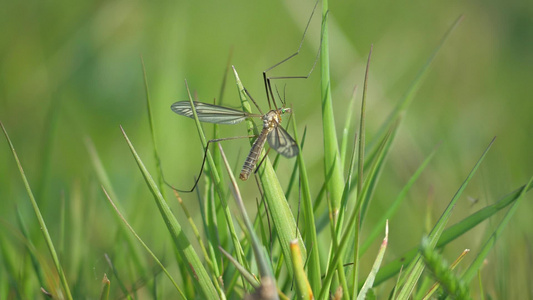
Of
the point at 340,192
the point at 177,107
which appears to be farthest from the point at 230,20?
the point at 340,192

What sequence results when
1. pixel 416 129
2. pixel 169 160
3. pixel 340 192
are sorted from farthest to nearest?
pixel 416 129 < pixel 169 160 < pixel 340 192

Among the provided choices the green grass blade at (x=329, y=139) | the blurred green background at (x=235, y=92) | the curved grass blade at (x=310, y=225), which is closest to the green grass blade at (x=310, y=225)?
the curved grass blade at (x=310, y=225)

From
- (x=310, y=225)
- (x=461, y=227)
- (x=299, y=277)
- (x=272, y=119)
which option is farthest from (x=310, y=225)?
(x=272, y=119)

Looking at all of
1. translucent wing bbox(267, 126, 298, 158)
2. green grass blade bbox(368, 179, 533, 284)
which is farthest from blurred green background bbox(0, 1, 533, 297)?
translucent wing bbox(267, 126, 298, 158)

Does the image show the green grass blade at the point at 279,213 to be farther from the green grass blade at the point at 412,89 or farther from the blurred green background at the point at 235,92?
the blurred green background at the point at 235,92

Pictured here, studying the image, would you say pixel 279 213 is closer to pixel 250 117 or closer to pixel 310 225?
pixel 310 225

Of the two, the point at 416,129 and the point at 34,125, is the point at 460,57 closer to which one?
the point at 416,129
